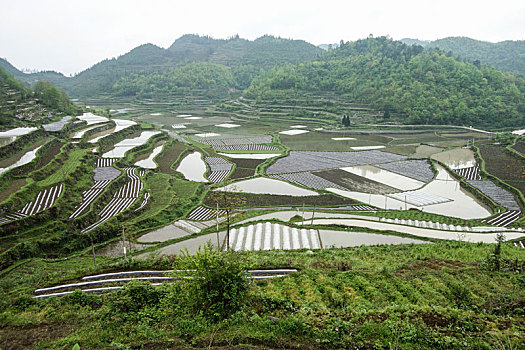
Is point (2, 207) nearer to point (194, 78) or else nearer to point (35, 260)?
point (35, 260)

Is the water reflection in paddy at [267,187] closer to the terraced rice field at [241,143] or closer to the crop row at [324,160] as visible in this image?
the crop row at [324,160]

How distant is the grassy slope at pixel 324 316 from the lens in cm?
640

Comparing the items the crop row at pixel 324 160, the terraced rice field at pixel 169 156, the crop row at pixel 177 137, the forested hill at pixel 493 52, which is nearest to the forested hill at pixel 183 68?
the crop row at pixel 177 137

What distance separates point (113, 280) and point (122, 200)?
12657 millimetres

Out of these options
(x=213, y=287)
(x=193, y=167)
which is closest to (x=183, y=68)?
(x=193, y=167)

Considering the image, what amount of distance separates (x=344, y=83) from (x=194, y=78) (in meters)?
51.5

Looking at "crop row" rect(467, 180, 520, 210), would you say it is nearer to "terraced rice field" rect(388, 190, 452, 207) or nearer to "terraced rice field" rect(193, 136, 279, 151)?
"terraced rice field" rect(388, 190, 452, 207)

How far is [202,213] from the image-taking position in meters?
23.0

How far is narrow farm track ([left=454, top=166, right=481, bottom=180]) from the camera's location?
101 ft

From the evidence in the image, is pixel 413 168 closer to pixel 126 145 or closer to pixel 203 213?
pixel 203 213

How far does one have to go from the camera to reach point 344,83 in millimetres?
80250

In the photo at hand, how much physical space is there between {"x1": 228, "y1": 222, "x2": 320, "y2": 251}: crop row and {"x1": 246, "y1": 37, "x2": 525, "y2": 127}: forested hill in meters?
50.5

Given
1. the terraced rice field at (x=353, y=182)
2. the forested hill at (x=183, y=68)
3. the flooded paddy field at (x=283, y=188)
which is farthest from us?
the forested hill at (x=183, y=68)

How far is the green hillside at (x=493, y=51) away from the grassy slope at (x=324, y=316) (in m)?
111
